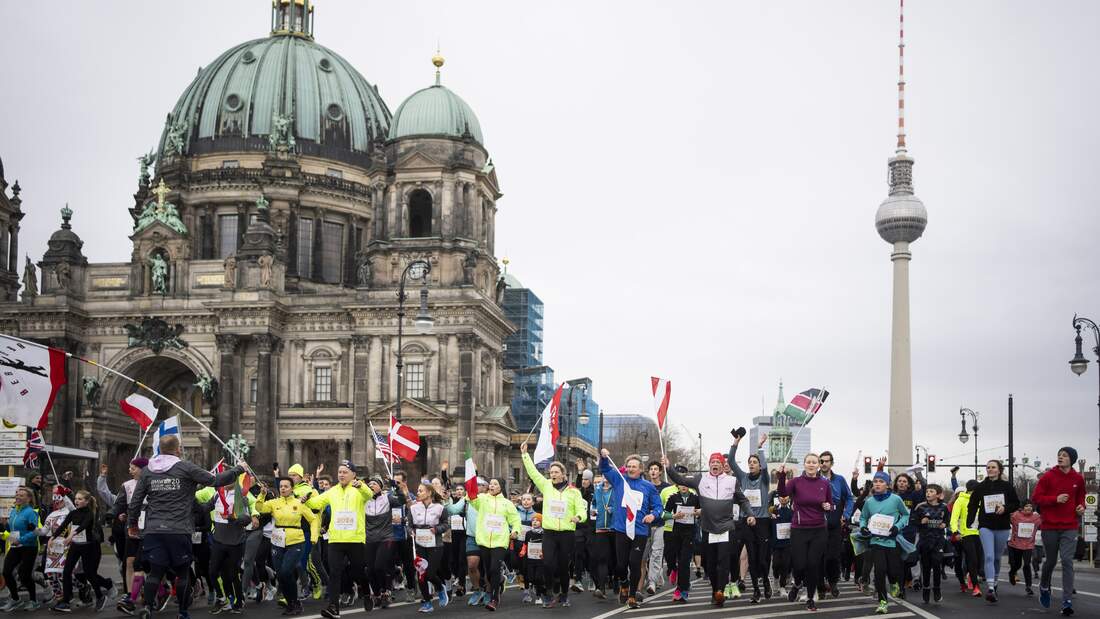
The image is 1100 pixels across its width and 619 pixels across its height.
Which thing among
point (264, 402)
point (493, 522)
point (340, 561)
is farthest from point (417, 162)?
point (340, 561)

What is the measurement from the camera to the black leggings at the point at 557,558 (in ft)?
69.5

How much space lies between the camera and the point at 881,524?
19344mm

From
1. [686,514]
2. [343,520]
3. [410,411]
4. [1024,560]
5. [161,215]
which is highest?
[161,215]

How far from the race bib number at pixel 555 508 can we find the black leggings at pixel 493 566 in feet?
2.95

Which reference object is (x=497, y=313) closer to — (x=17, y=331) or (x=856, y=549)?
(x=17, y=331)

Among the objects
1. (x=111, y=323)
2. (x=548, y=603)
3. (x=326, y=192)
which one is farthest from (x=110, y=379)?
(x=548, y=603)

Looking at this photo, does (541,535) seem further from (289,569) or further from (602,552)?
(289,569)

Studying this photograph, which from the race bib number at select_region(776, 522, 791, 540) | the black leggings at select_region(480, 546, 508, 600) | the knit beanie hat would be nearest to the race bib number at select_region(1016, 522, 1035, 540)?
the knit beanie hat

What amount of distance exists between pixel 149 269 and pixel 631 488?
186 ft

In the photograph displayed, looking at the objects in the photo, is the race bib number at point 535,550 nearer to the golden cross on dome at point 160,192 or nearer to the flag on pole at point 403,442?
the flag on pole at point 403,442

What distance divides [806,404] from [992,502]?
7.34 m

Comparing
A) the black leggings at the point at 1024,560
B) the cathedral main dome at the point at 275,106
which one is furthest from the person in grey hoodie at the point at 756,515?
the cathedral main dome at the point at 275,106

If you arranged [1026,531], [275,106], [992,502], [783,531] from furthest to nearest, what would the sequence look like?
[275,106]
[1026,531]
[783,531]
[992,502]

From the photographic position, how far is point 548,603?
69.3ft
